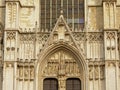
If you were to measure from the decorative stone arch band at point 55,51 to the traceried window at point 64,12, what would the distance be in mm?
1497

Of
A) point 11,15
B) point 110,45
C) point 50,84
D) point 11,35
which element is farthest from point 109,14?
point 11,35

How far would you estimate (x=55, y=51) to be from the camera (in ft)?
82.0

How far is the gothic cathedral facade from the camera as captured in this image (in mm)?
23953

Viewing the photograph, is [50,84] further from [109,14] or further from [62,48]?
[109,14]

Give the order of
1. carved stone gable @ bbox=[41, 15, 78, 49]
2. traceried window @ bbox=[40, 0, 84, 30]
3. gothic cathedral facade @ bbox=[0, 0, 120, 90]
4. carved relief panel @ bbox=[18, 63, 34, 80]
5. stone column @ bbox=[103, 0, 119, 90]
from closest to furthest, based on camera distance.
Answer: stone column @ bbox=[103, 0, 119, 90] → gothic cathedral facade @ bbox=[0, 0, 120, 90] → carved relief panel @ bbox=[18, 63, 34, 80] → carved stone gable @ bbox=[41, 15, 78, 49] → traceried window @ bbox=[40, 0, 84, 30]

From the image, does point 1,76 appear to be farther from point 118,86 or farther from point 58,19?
→ point 118,86

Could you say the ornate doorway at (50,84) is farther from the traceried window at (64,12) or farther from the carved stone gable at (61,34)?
the traceried window at (64,12)

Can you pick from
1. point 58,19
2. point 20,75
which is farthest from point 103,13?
point 20,75

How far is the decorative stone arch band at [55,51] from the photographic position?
24.3 metres

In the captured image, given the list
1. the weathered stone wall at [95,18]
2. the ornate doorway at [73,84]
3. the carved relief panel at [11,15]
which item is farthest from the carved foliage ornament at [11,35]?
the weathered stone wall at [95,18]

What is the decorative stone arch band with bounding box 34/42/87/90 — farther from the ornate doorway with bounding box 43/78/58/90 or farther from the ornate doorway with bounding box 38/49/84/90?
the ornate doorway with bounding box 43/78/58/90

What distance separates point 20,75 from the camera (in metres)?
24.2

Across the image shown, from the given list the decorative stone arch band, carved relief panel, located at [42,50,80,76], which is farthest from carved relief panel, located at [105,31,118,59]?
carved relief panel, located at [42,50,80,76]

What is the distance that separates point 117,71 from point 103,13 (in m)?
3.64
